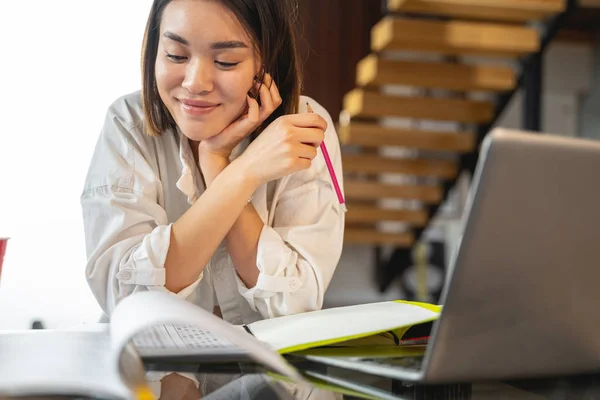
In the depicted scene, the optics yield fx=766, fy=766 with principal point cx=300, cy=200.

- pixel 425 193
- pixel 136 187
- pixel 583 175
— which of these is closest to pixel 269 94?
pixel 136 187

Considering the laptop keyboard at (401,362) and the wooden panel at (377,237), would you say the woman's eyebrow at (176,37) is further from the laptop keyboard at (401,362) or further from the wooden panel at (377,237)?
the wooden panel at (377,237)

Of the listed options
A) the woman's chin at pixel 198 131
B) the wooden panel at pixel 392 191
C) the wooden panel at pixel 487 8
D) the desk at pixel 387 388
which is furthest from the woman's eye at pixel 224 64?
the wooden panel at pixel 392 191

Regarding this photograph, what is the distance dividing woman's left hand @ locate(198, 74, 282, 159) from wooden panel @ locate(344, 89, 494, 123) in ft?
9.11

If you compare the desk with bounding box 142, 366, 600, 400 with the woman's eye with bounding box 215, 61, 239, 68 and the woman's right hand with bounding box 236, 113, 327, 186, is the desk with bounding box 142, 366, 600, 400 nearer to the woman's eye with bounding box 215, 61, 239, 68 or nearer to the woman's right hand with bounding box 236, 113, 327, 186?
the woman's right hand with bounding box 236, 113, 327, 186

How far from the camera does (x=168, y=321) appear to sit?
575 mm

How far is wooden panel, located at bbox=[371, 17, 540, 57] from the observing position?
362 cm

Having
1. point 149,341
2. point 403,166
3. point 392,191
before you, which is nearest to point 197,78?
point 149,341

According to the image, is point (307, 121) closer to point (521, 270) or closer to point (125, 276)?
point (125, 276)

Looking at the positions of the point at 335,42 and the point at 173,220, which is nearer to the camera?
the point at 173,220

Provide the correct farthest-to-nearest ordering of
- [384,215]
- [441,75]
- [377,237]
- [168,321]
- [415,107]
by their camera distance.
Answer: [377,237]
[384,215]
[415,107]
[441,75]
[168,321]

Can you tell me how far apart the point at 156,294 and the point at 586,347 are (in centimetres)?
39

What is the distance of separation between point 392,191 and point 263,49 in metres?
3.73

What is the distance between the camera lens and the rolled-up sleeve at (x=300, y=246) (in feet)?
4.03

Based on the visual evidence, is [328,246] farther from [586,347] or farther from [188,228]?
[586,347]
